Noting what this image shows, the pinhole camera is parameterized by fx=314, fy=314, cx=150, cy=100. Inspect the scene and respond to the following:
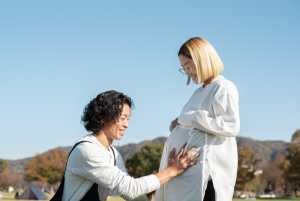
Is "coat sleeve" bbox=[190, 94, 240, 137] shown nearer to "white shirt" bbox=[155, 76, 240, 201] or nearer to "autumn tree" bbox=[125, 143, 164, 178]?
"white shirt" bbox=[155, 76, 240, 201]

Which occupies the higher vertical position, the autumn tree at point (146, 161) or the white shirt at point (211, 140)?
the white shirt at point (211, 140)

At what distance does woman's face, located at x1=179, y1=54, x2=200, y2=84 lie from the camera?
12.0 feet

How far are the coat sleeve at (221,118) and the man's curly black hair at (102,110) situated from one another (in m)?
0.97

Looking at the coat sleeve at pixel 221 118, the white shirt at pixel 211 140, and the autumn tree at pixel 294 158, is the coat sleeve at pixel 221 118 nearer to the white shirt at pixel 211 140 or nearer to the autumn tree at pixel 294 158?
the white shirt at pixel 211 140

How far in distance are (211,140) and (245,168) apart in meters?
54.4

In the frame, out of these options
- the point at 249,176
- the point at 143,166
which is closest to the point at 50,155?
the point at 143,166

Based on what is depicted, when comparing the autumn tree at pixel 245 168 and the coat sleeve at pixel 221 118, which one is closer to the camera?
the coat sleeve at pixel 221 118

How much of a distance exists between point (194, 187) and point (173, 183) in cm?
32

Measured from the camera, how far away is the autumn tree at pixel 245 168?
175 feet

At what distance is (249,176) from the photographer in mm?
53781

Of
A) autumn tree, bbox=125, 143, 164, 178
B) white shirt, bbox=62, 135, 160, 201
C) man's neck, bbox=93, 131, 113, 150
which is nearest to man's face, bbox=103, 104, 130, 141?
man's neck, bbox=93, 131, 113, 150

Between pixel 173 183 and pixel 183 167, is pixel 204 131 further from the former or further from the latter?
pixel 173 183

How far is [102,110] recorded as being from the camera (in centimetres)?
378

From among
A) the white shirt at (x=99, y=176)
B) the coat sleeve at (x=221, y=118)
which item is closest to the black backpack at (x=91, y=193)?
the white shirt at (x=99, y=176)
